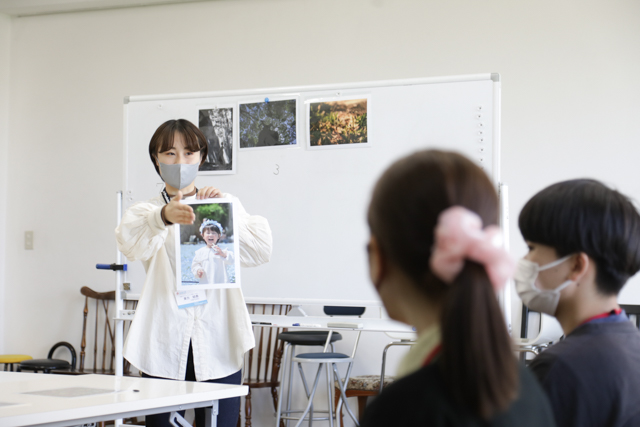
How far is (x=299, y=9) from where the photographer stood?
13.7 ft

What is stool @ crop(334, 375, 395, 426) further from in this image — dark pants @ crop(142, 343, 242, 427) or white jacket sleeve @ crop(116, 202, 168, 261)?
white jacket sleeve @ crop(116, 202, 168, 261)

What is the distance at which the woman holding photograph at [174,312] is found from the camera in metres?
1.80

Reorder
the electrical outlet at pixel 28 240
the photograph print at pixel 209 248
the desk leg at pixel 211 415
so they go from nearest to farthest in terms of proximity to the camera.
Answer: the desk leg at pixel 211 415
the photograph print at pixel 209 248
the electrical outlet at pixel 28 240

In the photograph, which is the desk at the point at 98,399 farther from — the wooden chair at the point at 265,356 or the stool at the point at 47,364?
the stool at the point at 47,364

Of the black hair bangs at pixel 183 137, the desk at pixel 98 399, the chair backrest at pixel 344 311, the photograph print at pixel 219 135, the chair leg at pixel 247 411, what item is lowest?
the chair leg at pixel 247 411

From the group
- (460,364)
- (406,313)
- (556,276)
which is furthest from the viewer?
(556,276)

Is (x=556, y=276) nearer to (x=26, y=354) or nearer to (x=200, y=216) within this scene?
(x=200, y=216)

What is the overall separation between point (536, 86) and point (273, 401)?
2679 mm

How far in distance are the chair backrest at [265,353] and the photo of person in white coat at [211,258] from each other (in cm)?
182

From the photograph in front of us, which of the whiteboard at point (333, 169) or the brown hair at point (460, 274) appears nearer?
the brown hair at point (460, 274)

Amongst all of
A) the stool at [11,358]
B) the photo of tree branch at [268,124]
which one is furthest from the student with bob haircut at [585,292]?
the stool at [11,358]

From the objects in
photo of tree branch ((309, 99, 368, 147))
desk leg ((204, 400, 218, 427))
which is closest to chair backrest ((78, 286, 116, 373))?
photo of tree branch ((309, 99, 368, 147))

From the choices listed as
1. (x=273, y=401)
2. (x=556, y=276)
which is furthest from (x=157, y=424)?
(x=273, y=401)

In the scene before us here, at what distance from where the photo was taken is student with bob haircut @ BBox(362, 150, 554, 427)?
0.53m
